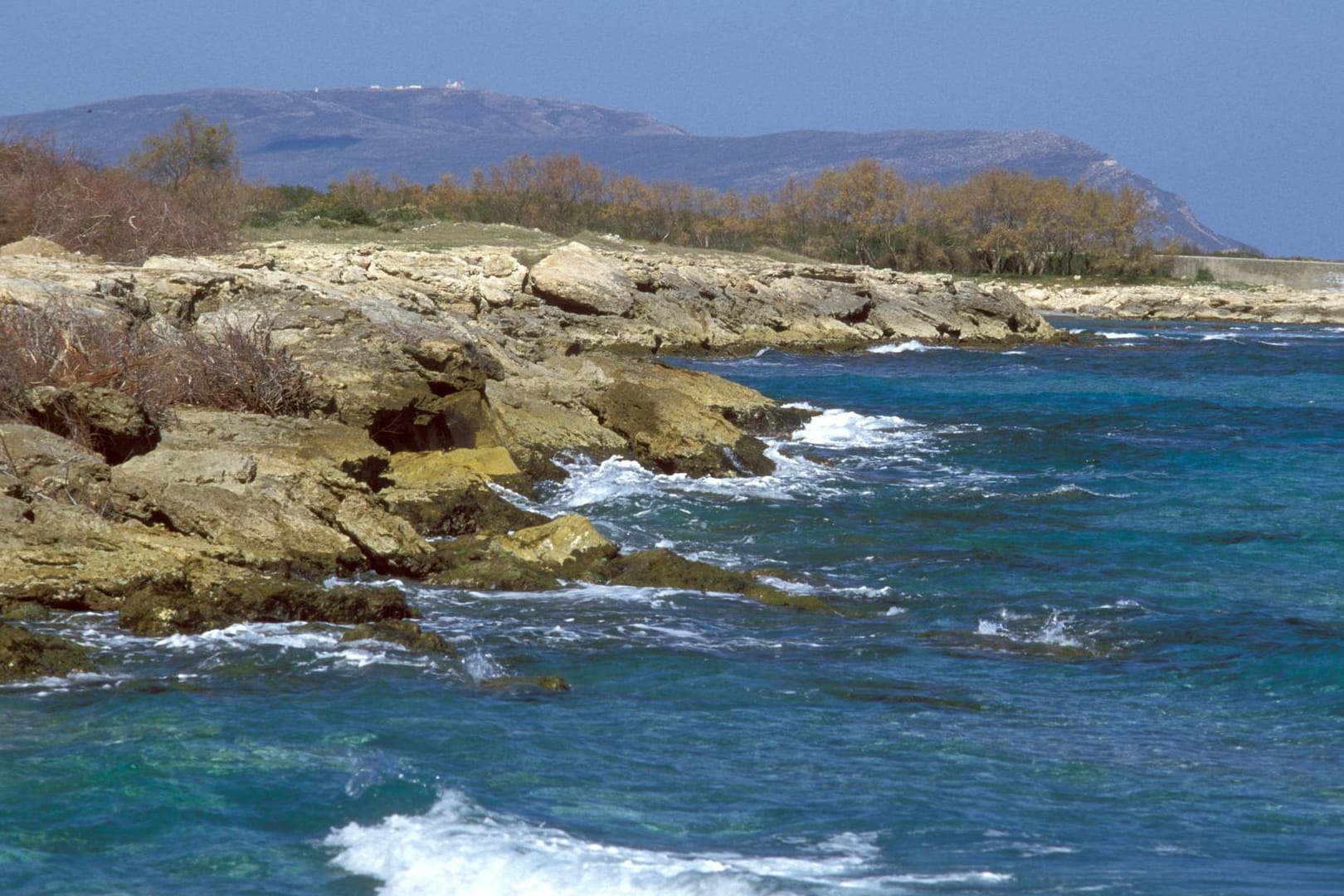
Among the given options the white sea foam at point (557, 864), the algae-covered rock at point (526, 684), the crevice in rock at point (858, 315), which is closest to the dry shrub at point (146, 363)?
the algae-covered rock at point (526, 684)

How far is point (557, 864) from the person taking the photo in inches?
236

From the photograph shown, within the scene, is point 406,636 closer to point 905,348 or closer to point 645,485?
point 645,485

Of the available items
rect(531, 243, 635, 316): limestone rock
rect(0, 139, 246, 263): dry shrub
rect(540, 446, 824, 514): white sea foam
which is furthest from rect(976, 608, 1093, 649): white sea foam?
rect(531, 243, 635, 316): limestone rock

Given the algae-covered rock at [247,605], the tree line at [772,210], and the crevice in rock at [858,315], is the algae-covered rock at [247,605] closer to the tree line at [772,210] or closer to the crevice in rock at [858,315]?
the tree line at [772,210]

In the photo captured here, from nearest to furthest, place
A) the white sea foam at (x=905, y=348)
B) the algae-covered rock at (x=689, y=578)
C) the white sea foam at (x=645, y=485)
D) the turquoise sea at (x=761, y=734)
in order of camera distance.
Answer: the turquoise sea at (x=761, y=734)
the algae-covered rock at (x=689, y=578)
the white sea foam at (x=645, y=485)
the white sea foam at (x=905, y=348)

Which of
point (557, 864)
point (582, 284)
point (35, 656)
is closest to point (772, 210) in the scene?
point (582, 284)

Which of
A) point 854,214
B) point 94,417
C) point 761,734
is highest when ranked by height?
point 854,214

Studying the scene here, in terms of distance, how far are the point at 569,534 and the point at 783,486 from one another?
18.0ft

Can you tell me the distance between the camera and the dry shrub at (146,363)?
12.7 m

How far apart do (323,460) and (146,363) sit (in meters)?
2.26

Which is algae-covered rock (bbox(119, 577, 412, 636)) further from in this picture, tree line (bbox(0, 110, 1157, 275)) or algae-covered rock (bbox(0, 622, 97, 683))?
tree line (bbox(0, 110, 1157, 275))

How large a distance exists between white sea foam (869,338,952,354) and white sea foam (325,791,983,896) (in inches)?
1357

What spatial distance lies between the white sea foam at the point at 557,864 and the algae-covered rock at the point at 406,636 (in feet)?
9.14

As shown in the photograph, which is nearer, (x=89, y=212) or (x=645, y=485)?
(x=645, y=485)
